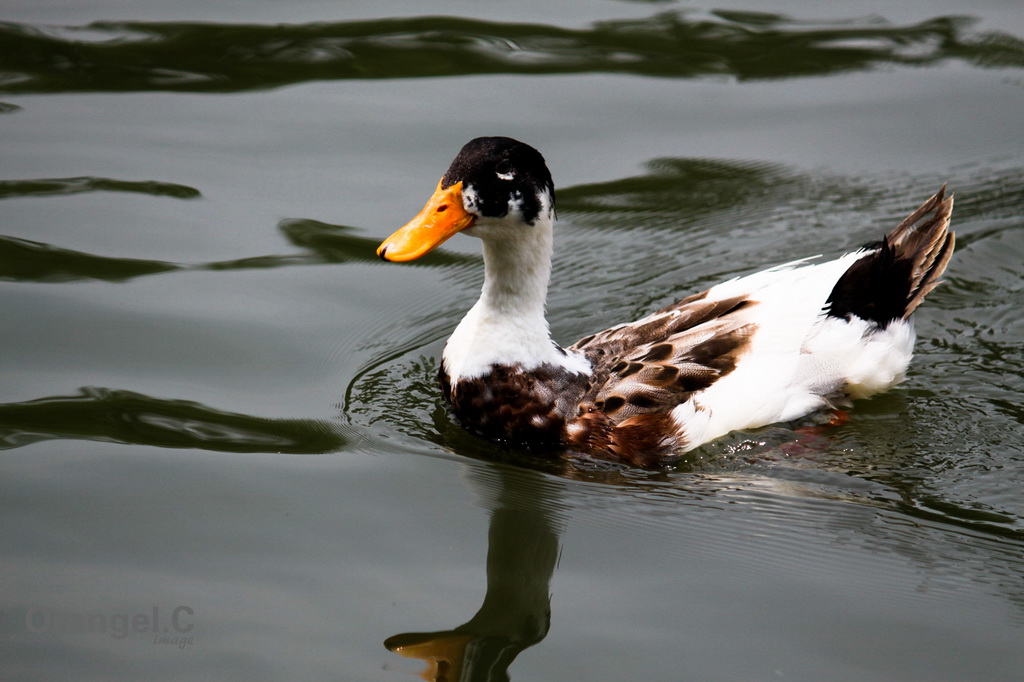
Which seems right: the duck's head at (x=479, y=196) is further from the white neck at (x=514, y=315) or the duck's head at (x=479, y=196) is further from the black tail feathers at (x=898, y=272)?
the black tail feathers at (x=898, y=272)

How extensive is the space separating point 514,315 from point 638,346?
0.72 meters

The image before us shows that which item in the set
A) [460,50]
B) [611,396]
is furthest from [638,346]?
[460,50]

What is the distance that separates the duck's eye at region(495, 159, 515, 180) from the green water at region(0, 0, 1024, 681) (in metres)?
1.40

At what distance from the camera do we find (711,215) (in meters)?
8.62

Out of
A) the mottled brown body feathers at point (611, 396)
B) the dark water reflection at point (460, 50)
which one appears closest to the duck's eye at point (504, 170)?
the mottled brown body feathers at point (611, 396)

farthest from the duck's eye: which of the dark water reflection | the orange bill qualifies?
the dark water reflection

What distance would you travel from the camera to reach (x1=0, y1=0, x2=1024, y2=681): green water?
4672mm

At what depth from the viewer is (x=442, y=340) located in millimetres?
7340

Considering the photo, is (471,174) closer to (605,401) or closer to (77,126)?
(605,401)

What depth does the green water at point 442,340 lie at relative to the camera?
15.3ft

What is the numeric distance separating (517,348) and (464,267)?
2.18 metres

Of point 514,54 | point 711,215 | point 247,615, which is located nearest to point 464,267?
point 711,215

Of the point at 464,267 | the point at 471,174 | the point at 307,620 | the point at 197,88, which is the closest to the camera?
the point at 307,620

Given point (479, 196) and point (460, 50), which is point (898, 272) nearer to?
point (479, 196)
